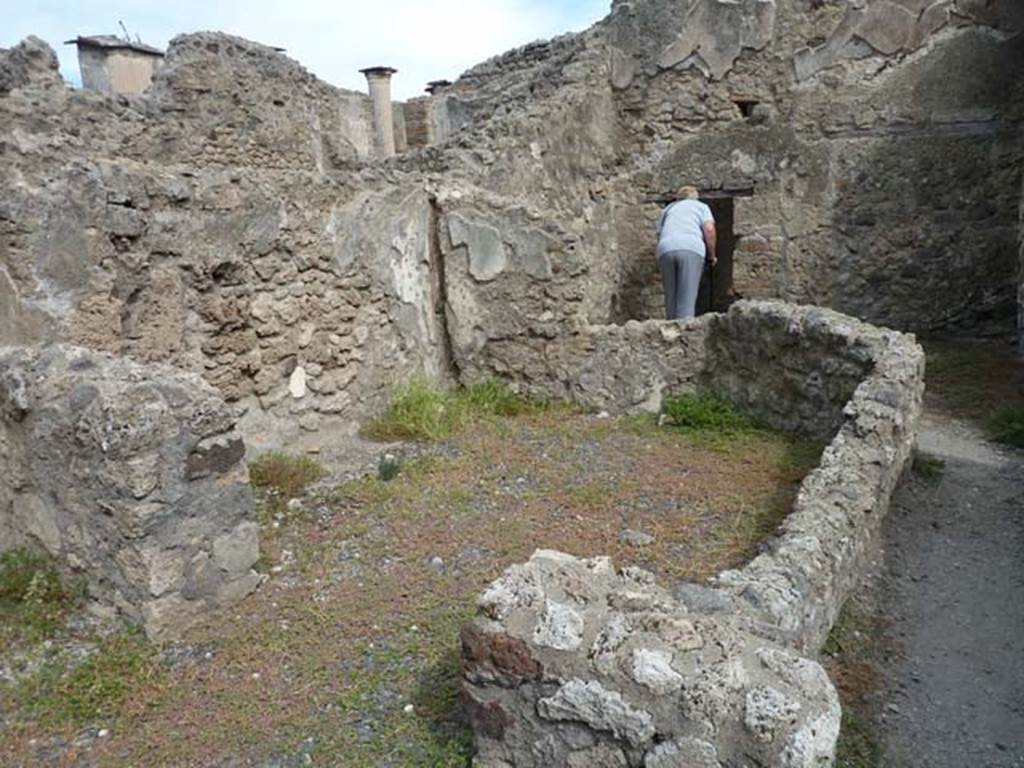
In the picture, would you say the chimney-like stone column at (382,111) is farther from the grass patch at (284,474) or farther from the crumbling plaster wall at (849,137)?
the grass patch at (284,474)

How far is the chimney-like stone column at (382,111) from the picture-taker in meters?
15.7

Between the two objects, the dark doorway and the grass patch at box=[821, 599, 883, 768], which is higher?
the dark doorway

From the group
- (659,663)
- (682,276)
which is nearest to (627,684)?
(659,663)

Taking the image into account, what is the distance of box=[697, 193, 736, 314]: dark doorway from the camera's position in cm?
874

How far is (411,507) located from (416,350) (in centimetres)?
166

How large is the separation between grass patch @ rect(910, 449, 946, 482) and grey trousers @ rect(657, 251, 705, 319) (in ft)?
7.44

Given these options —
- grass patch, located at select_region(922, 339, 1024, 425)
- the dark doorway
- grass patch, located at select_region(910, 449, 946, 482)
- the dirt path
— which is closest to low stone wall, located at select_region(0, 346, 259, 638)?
the dirt path

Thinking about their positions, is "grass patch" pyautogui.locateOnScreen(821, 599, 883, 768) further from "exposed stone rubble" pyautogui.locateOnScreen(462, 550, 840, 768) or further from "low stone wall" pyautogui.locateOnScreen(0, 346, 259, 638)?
"low stone wall" pyautogui.locateOnScreen(0, 346, 259, 638)

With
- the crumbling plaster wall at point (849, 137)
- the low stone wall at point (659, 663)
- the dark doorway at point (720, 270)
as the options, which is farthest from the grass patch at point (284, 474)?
the dark doorway at point (720, 270)

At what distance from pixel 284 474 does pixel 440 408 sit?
47.2 inches

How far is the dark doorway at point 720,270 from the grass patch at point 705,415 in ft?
→ 11.5

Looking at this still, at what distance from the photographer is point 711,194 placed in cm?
806

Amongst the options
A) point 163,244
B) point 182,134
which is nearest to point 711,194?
point 182,134

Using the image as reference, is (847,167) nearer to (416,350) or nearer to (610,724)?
(416,350)
